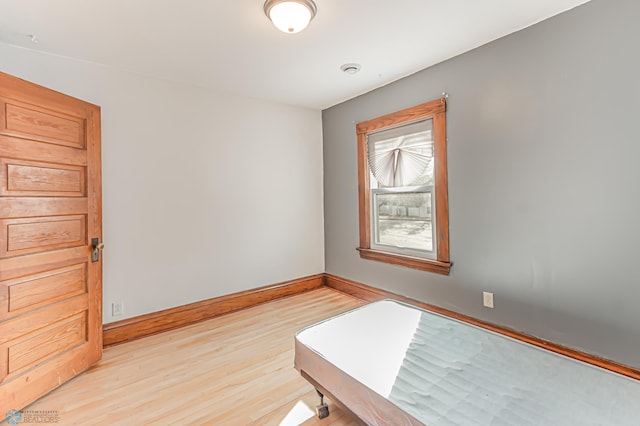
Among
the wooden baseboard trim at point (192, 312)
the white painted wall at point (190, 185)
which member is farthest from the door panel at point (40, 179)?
the wooden baseboard trim at point (192, 312)

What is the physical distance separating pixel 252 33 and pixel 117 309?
107 inches

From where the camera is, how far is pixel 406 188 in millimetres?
3322

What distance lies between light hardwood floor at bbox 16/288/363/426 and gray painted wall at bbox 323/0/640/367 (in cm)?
173

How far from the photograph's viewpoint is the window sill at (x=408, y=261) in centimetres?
292

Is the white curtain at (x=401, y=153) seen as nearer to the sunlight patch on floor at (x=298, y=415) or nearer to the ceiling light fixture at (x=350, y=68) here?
the ceiling light fixture at (x=350, y=68)

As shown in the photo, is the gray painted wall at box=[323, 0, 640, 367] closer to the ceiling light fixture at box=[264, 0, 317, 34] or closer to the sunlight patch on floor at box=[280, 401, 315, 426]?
the ceiling light fixture at box=[264, 0, 317, 34]

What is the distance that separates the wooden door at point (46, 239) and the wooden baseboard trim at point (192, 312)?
35cm

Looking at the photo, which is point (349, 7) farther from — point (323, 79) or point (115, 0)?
point (115, 0)

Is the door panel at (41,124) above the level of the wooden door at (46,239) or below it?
above

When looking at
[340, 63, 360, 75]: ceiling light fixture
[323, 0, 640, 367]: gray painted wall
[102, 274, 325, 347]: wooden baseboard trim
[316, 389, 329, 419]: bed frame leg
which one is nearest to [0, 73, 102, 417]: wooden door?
[102, 274, 325, 347]: wooden baseboard trim

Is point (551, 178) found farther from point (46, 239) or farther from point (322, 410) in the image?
point (46, 239)

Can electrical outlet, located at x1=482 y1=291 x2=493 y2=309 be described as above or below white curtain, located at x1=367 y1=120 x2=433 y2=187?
below

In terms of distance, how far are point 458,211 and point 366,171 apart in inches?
51.0

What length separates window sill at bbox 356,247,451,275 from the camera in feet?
9.59
